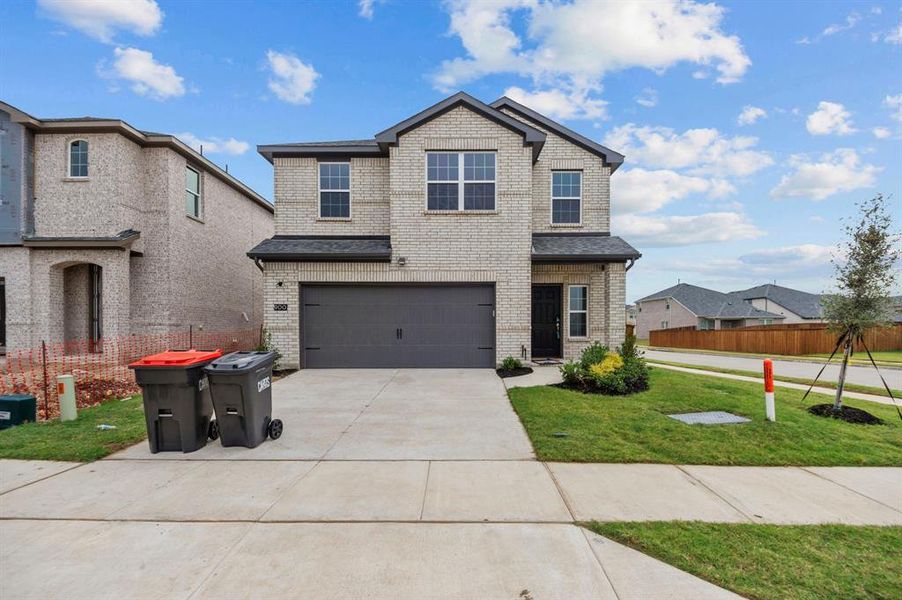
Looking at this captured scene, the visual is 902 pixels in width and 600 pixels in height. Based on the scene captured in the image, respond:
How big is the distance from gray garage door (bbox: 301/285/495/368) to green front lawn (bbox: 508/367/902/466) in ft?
12.1

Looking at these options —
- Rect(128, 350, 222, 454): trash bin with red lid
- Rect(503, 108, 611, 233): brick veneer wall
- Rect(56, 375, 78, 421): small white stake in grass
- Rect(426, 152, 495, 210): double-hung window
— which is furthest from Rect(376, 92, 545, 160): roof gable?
Rect(56, 375, 78, 421): small white stake in grass

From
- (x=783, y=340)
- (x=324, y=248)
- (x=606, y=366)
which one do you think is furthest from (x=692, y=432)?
(x=783, y=340)

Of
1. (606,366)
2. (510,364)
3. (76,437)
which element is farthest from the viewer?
(510,364)

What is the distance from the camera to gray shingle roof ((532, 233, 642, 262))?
1200 cm

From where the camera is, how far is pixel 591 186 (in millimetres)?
13531

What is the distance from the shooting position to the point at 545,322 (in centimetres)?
1336

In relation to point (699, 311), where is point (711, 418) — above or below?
below

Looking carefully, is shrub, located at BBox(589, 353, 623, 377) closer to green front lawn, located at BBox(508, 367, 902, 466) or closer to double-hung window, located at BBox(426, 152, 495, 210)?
green front lawn, located at BBox(508, 367, 902, 466)

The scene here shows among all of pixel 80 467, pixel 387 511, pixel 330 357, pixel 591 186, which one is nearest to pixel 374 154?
pixel 330 357

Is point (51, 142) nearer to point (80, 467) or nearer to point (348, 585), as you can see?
point (80, 467)

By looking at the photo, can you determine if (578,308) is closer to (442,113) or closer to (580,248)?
(580,248)

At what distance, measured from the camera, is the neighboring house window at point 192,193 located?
45.6ft

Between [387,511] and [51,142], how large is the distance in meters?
15.1

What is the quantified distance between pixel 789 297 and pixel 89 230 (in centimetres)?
5828
